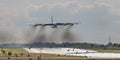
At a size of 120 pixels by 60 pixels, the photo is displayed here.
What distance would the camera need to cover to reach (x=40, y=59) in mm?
125000

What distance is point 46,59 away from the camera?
12525cm

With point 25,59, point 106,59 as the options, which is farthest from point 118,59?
point 25,59

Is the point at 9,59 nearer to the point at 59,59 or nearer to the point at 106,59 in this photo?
the point at 59,59

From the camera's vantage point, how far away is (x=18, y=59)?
126m

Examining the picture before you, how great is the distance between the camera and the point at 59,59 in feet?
414

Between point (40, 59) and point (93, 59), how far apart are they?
14588mm

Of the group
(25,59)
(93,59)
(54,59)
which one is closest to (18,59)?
(25,59)

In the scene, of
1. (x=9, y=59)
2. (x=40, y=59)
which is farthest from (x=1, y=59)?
(x=40, y=59)

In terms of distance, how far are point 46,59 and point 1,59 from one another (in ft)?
40.1

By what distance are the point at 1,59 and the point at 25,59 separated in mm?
6579

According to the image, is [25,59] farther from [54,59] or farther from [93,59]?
[93,59]

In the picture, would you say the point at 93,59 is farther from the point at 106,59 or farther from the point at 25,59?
the point at 25,59

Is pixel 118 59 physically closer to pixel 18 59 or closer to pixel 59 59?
pixel 59 59

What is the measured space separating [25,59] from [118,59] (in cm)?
2582
